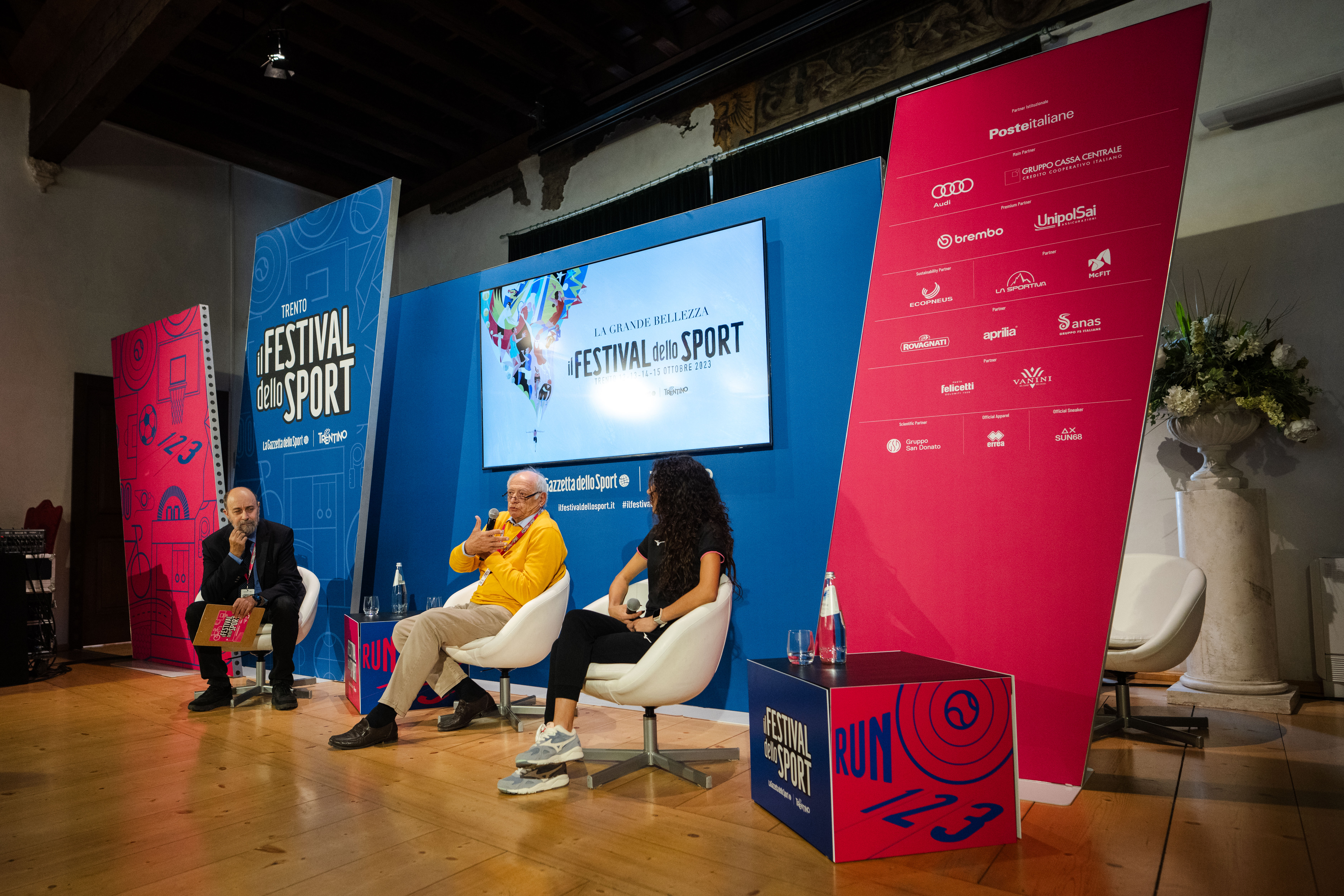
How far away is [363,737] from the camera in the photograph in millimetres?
3434

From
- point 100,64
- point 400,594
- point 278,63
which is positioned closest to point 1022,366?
point 400,594

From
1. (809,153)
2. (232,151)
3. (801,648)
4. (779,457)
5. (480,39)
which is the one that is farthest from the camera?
(232,151)

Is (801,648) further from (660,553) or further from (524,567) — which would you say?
(524,567)

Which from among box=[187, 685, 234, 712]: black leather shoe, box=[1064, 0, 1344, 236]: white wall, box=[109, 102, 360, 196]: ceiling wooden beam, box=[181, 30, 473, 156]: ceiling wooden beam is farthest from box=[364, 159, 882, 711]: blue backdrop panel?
box=[109, 102, 360, 196]: ceiling wooden beam

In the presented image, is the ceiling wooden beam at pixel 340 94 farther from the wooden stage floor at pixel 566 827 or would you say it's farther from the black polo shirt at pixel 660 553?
the black polo shirt at pixel 660 553

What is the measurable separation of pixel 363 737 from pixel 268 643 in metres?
1.41

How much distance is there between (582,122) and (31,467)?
17.6 feet

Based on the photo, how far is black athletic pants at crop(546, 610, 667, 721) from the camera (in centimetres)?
295

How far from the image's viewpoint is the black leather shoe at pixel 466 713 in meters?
3.81

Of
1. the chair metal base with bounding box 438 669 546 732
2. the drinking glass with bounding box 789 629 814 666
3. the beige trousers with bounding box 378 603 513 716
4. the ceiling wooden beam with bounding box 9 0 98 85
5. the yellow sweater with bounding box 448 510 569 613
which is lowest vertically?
the chair metal base with bounding box 438 669 546 732

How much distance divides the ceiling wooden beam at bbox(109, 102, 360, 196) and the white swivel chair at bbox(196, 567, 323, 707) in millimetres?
4972

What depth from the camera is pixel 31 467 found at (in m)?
6.62

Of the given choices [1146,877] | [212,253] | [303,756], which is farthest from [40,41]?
[1146,877]

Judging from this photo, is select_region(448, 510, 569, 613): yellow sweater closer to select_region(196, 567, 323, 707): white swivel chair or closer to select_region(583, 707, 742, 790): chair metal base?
select_region(583, 707, 742, 790): chair metal base
